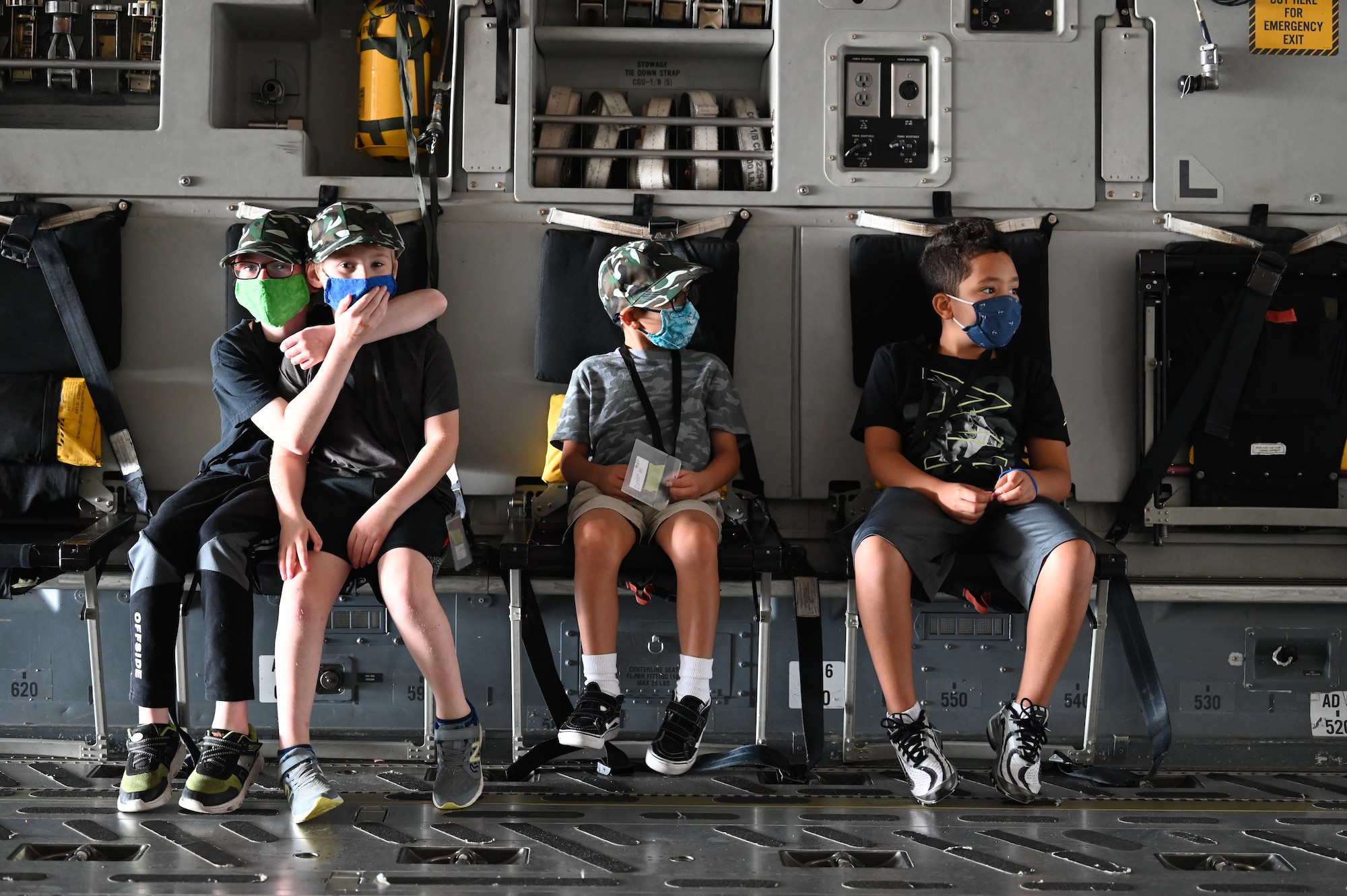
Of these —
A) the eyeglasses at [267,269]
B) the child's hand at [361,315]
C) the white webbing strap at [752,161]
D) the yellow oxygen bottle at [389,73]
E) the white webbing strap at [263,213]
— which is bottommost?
the child's hand at [361,315]

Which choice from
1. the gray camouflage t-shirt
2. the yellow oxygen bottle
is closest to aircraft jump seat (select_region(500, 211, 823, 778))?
the gray camouflage t-shirt

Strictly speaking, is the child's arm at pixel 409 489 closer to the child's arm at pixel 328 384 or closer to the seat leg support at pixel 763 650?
the child's arm at pixel 328 384

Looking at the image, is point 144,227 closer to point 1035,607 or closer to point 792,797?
point 792,797

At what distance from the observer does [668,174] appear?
355cm

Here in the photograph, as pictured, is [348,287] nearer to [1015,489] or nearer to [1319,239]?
[1015,489]

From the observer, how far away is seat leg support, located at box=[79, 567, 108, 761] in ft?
9.27

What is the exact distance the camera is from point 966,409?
3037 mm

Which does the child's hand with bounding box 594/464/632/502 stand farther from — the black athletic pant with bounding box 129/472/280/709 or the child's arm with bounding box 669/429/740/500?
the black athletic pant with bounding box 129/472/280/709

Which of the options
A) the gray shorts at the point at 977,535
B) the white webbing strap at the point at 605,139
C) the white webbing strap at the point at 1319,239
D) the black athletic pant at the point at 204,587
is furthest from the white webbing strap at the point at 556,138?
the white webbing strap at the point at 1319,239

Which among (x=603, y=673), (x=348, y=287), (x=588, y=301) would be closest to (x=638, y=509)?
(x=603, y=673)

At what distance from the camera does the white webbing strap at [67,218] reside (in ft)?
11.0

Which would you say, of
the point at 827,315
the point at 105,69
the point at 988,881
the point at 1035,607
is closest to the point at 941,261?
the point at 827,315

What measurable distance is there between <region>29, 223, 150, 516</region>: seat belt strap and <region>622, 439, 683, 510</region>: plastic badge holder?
1657 mm

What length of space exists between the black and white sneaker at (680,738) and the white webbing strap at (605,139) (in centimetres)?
182
